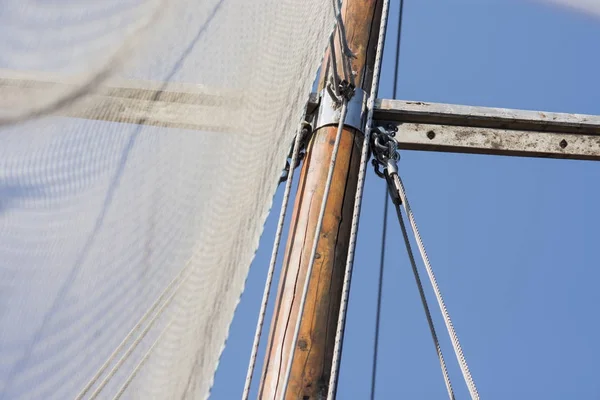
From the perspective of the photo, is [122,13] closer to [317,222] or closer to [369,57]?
[317,222]

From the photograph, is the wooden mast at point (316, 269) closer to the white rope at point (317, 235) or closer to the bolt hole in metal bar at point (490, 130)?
the white rope at point (317, 235)

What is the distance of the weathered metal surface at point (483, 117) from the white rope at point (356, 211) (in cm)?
16

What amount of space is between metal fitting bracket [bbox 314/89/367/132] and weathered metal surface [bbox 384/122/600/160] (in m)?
0.37

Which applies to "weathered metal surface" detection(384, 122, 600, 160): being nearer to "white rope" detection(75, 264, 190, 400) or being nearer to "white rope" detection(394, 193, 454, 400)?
"white rope" detection(394, 193, 454, 400)

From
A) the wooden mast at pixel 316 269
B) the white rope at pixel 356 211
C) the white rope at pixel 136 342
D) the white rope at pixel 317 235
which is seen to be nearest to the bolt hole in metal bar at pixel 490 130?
the white rope at pixel 356 211

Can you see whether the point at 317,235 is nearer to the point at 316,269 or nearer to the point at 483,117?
the point at 316,269

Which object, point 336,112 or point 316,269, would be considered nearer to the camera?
point 316,269

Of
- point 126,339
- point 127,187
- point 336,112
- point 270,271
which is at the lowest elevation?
point 126,339

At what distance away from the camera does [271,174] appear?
11.9ft

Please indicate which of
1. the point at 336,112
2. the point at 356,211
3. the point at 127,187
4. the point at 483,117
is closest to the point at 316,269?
the point at 356,211

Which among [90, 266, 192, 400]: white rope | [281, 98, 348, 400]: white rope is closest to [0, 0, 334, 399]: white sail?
[90, 266, 192, 400]: white rope

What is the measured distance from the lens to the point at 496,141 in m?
5.55

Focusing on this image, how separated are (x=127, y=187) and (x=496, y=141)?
330 centimetres

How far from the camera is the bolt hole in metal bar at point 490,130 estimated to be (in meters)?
5.43
